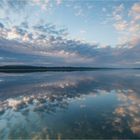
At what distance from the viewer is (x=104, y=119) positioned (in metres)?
13.3

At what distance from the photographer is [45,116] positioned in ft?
46.6

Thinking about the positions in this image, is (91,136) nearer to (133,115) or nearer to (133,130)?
(133,130)

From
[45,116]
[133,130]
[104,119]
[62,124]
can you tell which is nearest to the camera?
[133,130]

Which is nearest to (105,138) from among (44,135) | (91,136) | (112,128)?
(91,136)

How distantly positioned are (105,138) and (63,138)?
1.83 metres

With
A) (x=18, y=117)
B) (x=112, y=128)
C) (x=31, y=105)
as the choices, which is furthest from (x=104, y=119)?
(x=31, y=105)

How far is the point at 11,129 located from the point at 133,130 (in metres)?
5.90

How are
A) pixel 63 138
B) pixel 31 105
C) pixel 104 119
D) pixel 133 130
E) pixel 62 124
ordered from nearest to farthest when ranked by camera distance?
1. pixel 63 138
2. pixel 133 130
3. pixel 62 124
4. pixel 104 119
5. pixel 31 105

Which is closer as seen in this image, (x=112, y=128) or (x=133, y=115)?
(x=112, y=128)

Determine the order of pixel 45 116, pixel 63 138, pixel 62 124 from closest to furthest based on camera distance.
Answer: pixel 63 138 < pixel 62 124 < pixel 45 116

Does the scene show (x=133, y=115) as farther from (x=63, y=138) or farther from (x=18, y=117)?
(x=18, y=117)

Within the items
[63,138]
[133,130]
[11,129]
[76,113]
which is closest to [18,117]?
[11,129]

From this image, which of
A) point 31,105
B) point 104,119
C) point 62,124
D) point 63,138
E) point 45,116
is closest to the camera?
point 63,138

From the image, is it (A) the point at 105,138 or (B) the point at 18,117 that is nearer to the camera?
(A) the point at 105,138
